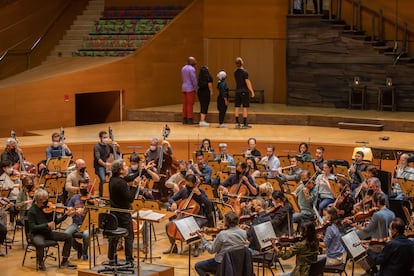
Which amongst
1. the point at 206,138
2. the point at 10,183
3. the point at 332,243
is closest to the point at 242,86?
the point at 206,138

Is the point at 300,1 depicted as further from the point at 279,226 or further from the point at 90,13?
the point at 279,226

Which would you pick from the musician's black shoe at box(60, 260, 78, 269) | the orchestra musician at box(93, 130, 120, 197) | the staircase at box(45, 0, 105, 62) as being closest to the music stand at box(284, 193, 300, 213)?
the musician's black shoe at box(60, 260, 78, 269)

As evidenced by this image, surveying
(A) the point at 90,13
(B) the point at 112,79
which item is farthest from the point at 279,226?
(A) the point at 90,13

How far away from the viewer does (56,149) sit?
15438 millimetres

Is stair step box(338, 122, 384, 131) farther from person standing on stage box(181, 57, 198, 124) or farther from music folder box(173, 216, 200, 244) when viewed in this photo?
music folder box(173, 216, 200, 244)

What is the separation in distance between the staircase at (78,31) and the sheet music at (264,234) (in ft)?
42.4

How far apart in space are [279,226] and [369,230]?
129 centimetres

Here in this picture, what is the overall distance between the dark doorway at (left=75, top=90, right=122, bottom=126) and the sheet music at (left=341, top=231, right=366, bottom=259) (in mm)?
11652

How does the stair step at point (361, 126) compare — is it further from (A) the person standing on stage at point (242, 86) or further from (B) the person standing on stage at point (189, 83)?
(B) the person standing on stage at point (189, 83)

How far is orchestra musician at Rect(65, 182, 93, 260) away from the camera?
38.6ft

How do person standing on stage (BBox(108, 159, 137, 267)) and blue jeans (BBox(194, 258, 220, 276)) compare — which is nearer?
blue jeans (BBox(194, 258, 220, 276))

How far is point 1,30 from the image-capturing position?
21250 millimetres

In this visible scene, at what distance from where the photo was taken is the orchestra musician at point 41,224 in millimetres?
11344

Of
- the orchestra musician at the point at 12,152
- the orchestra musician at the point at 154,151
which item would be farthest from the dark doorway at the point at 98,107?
the orchestra musician at the point at 12,152
